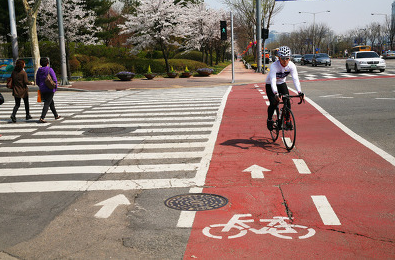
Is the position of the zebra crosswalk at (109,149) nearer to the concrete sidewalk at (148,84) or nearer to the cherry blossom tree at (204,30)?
the concrete sidewalk at (148,84)

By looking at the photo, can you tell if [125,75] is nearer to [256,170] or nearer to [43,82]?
[43,82]

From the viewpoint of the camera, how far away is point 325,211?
530 centimetres

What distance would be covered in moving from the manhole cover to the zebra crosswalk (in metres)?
0.56

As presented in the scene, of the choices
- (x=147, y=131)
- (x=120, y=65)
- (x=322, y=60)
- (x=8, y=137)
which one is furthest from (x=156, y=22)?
(x=8, y=137)

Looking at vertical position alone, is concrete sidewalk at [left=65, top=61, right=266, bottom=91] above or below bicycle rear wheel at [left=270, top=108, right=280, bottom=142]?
above

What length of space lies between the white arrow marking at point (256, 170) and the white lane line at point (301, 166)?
0.53 m

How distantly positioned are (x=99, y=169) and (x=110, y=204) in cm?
195

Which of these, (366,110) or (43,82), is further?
(366,110)

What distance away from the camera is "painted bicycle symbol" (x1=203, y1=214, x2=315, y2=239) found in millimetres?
4652

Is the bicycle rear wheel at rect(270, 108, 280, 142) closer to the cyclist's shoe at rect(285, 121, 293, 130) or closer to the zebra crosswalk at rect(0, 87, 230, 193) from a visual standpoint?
the cyclist's shoe at rect(285, 121, 293, 130)

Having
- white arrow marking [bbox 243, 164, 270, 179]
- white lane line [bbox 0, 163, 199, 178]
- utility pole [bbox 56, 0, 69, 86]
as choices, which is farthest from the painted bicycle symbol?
utility pole [bbox 56, 0, 69, 86]

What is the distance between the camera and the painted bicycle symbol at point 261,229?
465cm

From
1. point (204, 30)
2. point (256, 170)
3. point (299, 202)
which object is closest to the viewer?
point (299, 202)

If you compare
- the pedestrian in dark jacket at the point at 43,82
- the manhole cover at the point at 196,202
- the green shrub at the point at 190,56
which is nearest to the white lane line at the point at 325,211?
Result: the manhole cover at the point at 196,202
